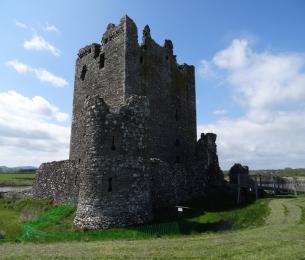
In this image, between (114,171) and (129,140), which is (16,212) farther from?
(129,140)

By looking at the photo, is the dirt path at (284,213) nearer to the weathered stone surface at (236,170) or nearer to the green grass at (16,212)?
the weathered stone surface at (236,170)

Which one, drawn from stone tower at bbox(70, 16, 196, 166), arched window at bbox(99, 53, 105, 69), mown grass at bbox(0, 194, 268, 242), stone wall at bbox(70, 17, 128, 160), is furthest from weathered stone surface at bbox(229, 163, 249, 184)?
arched window at bbox(99, 53, 105, 69)

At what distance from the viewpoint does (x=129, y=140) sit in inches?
808

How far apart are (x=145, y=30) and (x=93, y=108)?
1220cm

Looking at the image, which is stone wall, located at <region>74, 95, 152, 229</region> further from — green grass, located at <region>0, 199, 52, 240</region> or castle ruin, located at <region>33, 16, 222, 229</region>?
green grass, located at <region>0, 199, 52, 240</region>

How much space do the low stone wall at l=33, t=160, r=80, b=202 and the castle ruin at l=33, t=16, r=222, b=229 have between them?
0.27 feet

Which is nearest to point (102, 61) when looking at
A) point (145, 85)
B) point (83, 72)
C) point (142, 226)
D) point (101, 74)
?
point (101, 74)

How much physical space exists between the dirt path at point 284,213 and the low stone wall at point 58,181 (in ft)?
44.4

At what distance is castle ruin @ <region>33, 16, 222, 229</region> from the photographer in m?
19.7

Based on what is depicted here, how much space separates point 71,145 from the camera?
107 feet

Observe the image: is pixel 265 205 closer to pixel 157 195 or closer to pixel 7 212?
pixel 157 195

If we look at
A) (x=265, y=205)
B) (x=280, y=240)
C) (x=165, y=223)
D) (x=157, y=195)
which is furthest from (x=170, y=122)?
(x=280, y=240)

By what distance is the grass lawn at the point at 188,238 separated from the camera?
12.9m

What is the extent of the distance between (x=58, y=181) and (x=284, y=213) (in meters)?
17.5
